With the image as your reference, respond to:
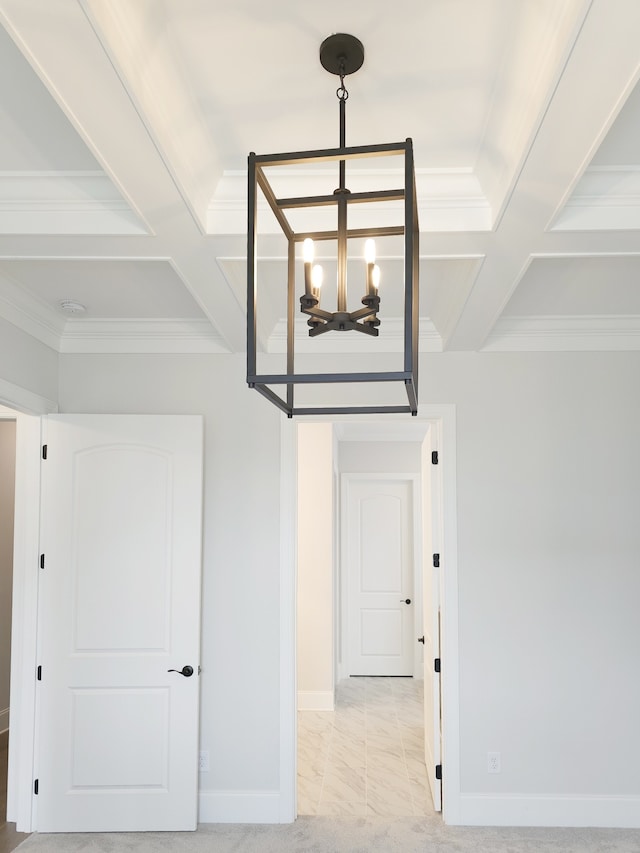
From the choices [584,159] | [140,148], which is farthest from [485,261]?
[140,148]

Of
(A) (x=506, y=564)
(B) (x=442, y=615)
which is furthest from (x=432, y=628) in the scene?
(A) (x=506, y=564)

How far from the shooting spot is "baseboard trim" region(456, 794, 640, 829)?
3.80 meters

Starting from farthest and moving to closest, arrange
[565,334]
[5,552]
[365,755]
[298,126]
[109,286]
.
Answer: [5,552] < [365,755] < [565,334] < [109,286] < [298,126]

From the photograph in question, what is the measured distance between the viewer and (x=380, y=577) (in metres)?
8.05

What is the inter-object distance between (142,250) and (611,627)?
300 centimetres

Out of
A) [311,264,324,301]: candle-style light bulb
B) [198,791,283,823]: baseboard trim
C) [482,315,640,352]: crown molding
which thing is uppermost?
[482,315,640,352]: crown molding

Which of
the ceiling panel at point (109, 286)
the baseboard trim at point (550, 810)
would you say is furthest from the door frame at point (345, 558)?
the ceiling panel at point (109, 286)

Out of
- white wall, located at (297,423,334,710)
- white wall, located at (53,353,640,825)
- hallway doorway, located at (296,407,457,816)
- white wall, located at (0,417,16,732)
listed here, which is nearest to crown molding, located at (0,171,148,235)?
white wall, located at (53,353,640,825)

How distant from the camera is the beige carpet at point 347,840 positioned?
3.57 meters

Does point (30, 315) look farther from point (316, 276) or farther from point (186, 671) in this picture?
point (316, 276)

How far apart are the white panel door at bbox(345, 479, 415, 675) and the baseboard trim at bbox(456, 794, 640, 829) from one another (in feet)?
13.4

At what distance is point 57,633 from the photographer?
151 inches

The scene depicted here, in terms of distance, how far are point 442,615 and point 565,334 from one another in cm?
167

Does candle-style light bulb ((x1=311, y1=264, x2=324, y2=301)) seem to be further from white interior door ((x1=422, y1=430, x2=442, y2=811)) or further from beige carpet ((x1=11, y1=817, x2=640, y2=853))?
beige carpet ((x1=11, y1=817, x2=640, y2=853))
